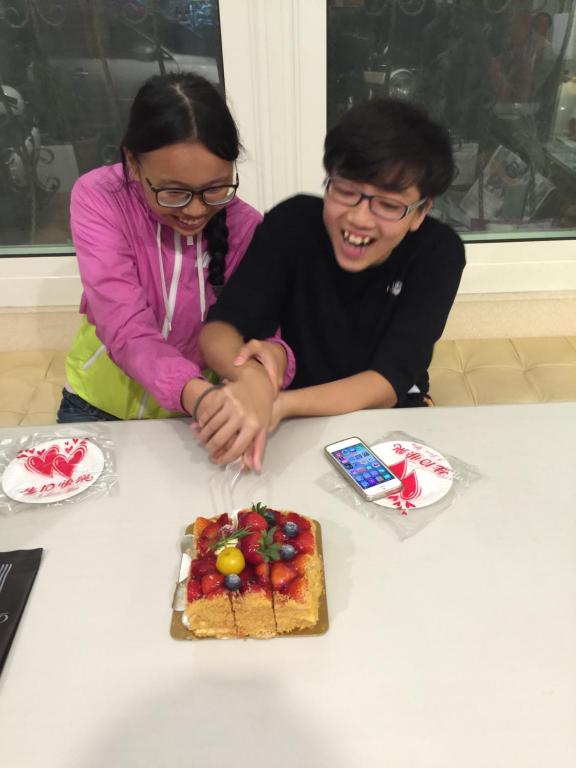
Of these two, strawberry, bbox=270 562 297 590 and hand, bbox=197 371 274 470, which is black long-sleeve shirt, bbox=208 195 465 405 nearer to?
hand, bbox=197 371 274 470

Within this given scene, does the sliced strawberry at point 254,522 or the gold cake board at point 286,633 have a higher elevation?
the sliced strawberry at point 254,522

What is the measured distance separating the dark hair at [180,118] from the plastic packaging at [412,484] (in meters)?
0.59

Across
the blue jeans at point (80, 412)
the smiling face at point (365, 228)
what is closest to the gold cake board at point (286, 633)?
the smiling face at point (365, 228)

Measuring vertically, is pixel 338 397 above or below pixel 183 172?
below

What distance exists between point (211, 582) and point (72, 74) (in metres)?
1.58

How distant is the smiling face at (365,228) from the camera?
978 millimetres

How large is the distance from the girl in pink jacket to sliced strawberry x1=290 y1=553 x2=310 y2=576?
1.22 feet

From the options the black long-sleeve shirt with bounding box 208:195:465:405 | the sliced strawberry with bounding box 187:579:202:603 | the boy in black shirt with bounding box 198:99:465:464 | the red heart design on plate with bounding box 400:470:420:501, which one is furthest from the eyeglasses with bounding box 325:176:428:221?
the sliced strawberry with bounding box 187:579:202:603

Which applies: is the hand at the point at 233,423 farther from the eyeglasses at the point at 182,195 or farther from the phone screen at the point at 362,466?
the eyeglasses at the point at 182,195

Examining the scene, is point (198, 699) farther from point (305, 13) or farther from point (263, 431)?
point (305, 13)

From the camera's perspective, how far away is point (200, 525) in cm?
77

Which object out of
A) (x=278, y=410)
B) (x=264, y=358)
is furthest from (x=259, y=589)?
(x=264, y=358)

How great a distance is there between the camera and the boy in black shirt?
96 centimetres

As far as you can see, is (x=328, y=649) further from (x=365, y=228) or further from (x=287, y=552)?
(x=365, y=228)
